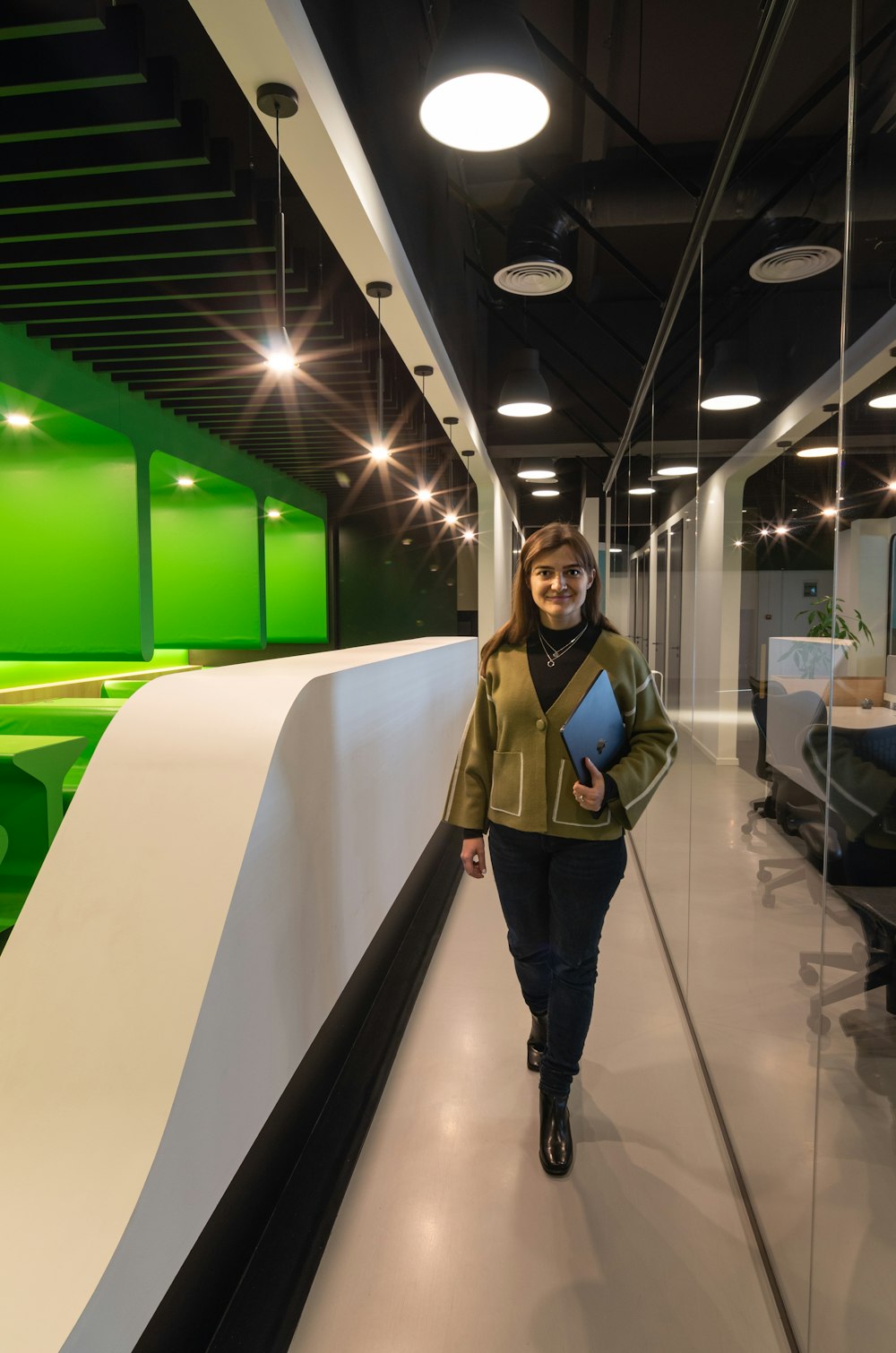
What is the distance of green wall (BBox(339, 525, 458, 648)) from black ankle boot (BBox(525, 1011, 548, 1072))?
683 cm

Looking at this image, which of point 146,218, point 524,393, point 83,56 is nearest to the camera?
point 83,56

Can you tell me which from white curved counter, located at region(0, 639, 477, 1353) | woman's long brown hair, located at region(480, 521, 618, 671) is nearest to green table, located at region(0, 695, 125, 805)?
white curved counter, located at region(0, 639, 477, 1353)

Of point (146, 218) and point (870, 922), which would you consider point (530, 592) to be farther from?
point (146, 218)

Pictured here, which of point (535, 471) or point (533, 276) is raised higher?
point (533, 276)

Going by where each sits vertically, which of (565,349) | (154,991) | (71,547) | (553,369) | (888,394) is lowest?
(154,991)

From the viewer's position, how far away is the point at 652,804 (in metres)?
4.28

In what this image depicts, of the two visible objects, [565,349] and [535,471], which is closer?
[565,349]

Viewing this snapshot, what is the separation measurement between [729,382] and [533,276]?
262 cm

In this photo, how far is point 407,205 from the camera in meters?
3.22

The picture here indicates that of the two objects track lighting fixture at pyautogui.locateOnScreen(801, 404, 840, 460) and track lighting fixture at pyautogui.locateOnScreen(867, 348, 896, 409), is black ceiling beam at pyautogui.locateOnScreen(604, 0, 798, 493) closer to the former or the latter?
track lighting fixture at pyautogui.locateOnScreen(801, 404, 840, 460)

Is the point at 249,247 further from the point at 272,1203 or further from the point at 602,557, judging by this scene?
the point at 602,557

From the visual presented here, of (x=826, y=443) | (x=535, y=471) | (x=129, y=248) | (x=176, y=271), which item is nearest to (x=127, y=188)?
(x=129, y=248)

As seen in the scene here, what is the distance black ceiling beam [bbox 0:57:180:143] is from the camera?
215 cm

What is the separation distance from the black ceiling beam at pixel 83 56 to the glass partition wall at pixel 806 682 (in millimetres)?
1621
